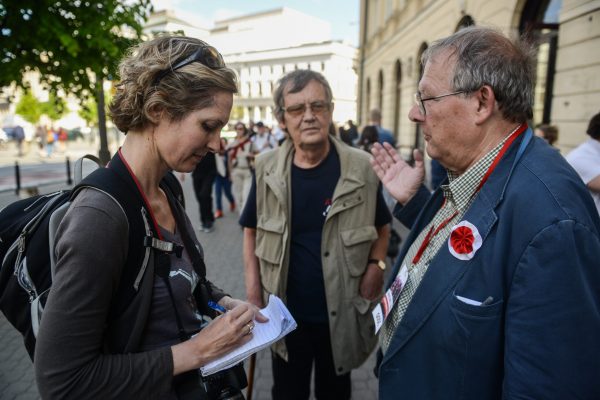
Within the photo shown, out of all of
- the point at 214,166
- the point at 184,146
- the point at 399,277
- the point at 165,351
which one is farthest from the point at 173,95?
the point at 214,166

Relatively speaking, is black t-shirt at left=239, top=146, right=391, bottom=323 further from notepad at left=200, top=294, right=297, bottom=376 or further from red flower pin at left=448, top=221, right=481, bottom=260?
red flower pin at left=448, top=221, right=481, bottom=260

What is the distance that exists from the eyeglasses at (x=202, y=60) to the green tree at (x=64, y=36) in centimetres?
430

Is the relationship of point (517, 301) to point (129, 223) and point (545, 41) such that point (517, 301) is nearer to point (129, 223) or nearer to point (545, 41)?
point (129, 223)

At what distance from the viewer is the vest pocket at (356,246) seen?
212cm

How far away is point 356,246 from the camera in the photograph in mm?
2154

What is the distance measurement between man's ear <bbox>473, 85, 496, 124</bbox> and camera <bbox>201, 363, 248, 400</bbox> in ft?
4.01

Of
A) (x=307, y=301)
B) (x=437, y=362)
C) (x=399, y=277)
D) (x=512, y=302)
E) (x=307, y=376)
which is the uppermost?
(x=512, y=302)

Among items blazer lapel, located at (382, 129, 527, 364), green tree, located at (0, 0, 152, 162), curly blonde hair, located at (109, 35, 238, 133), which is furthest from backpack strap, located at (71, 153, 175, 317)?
green tree, located at (0, 0, 152, 162)

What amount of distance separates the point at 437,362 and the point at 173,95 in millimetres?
1197

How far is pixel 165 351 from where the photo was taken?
116 centimetres

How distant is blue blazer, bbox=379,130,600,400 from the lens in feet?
3.28

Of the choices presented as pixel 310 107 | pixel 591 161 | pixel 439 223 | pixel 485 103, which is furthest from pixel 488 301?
pixel 591 161

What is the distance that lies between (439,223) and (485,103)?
0.50m

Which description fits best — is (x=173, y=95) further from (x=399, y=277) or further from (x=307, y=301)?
(x=307, y=301)
